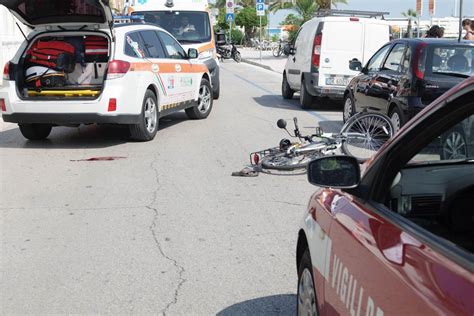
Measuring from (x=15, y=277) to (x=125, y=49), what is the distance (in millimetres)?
5796

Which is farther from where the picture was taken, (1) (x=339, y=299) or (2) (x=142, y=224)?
(2) (x=142, y=224)

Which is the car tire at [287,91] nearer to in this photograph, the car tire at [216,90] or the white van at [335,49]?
the car tire at [216,90]

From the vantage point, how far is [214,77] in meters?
16.4

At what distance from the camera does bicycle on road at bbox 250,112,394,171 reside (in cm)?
843

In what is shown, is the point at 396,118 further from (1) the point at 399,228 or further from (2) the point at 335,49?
(1) the point at 399,228

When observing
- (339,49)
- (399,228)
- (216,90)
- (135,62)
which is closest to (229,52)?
(216,90)

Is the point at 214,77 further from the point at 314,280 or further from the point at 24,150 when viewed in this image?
the point at 314,280

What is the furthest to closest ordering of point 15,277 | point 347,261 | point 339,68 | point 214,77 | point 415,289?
point 214,77 → point 339,68 → point 15,277 → point 347,261 → point 415,289

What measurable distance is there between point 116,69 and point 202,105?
396cm

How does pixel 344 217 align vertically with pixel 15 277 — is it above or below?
above

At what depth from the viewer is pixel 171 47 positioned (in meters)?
12.2

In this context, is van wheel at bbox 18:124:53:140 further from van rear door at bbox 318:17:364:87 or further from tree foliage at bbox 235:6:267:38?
tree foliage at bbox 235:6:267:38

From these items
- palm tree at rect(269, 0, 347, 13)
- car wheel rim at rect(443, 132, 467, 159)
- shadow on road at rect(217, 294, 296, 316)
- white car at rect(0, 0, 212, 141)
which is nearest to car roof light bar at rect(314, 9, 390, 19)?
white car at rect(0, 0, 212, 141)

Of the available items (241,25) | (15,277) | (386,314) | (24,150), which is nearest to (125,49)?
(24,150)
